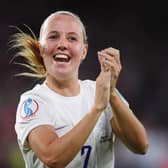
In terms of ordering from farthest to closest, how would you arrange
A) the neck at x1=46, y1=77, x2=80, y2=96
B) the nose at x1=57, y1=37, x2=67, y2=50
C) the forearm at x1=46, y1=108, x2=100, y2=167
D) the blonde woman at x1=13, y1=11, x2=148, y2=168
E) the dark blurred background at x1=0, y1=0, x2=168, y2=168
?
1. the dark blurred background at x1=0, y1=0, x2=168, y2=168
2. the neck at x1=46, y1=77, x2=80, y2=96
3. the nose at x1=57, y1=37, x2=67, y2=50
4. the blonde woman at x1=13, y1=11, x2=148, y2=168
5. the forearm at x1=46, y1=108, x2=100, y2=167

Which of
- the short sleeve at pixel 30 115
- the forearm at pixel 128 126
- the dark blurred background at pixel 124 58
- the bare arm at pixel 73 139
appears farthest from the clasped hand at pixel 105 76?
the dark blurred background at pixel 124 58

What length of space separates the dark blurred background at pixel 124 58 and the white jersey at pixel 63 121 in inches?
130

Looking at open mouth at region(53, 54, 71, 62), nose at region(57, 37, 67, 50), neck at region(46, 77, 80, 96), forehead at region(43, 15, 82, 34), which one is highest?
forehead at region(43, 15, 82, 34)

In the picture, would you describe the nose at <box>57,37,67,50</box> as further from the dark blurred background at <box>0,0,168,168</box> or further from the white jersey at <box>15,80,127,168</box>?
the dark blurred background at <box>0,0,168,168</box>

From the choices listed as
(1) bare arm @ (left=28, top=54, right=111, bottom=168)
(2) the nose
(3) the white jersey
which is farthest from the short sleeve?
(2) the nose

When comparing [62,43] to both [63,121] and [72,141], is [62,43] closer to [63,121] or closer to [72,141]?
[63,121]

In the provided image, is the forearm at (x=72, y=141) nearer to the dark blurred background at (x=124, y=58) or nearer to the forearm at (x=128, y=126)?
the forearm at (x=128, y=126)

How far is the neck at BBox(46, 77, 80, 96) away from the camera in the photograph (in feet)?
7.72

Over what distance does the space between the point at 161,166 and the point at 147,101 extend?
0.81 metres

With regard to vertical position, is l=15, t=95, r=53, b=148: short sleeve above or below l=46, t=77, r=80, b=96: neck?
below

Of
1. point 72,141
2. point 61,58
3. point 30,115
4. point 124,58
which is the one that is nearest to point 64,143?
point 72,141

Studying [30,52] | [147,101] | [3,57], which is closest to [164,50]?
[147,101]

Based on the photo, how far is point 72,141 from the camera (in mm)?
1977

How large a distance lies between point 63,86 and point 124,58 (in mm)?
4271
